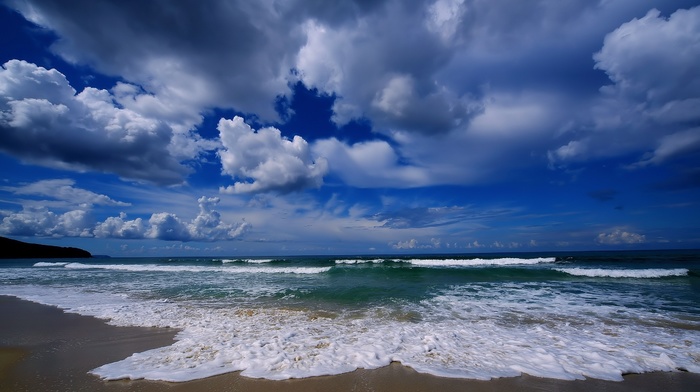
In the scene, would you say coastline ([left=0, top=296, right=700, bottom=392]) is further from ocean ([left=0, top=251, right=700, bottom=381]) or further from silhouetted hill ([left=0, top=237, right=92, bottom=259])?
silhouetted hill ([left=0, top=237, right=92, bottom=259])

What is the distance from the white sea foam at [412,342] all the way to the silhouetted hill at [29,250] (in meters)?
128

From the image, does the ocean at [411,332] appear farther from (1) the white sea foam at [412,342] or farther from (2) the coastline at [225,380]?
(2) the coastline at [225,380]

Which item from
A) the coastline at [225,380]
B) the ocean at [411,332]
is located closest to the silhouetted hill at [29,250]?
the ocean at [411,332]

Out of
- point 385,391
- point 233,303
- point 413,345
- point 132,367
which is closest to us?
point 385,391

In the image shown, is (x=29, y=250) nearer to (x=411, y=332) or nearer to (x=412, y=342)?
(x=411, y=332)

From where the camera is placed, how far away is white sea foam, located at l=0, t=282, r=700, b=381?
4.32 m

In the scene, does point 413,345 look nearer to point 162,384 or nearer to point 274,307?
point 162,384

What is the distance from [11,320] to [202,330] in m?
6.15

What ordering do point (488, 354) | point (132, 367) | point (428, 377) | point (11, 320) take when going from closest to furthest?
1. point (428, 377)
2. point (132, 367)
3. point (488, 354)
4. point (11, 320)

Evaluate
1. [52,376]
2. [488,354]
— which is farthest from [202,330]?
[488,354]

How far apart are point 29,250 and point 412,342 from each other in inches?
5594

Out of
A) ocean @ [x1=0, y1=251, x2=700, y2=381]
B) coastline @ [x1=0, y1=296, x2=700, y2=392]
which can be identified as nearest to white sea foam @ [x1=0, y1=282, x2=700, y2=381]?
ocean @ [x1=0, y1=251, x2=700, y2=381]

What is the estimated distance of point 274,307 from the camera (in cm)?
948

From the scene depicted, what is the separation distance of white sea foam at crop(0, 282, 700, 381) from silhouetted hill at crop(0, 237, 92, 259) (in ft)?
419
